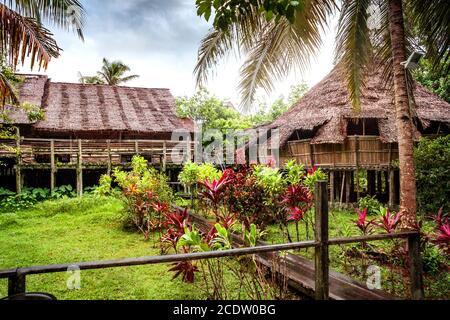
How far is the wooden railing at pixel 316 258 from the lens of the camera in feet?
5.88

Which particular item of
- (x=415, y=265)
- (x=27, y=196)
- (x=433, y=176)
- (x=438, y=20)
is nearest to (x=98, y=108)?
(x=27, y=196)

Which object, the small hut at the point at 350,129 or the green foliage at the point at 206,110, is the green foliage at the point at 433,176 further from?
the green foliage at the point at 206,110

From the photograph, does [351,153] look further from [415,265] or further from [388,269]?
[415,265]

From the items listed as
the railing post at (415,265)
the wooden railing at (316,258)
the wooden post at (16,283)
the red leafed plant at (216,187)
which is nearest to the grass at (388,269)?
the railing post at (415,265)

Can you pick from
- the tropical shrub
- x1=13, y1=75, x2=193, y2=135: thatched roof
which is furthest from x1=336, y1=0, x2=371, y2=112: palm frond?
x1=13, y1=75, x2=193, y2=135: thatched roof

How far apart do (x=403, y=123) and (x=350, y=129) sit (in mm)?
10101

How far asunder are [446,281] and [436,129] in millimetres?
10874

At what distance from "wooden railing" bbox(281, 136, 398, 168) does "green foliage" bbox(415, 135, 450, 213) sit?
59.1 inches

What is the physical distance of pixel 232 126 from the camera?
2419cm

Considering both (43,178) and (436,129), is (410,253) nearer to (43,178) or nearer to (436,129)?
(436,129)

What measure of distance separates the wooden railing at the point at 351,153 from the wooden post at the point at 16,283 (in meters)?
9.77

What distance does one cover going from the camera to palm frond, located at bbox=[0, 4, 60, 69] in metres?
4.76

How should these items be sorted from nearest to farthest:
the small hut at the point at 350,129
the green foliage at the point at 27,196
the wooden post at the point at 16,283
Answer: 1. the wooden post at the point at 16,283
2. the green foliage at the point at 27,196
3. the small hut at the point at 350,129

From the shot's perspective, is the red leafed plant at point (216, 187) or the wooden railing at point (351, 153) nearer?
the red leafed plant at point (216, 187)
